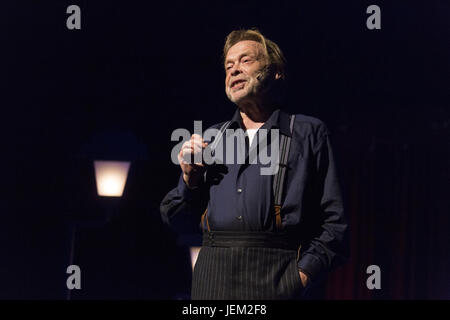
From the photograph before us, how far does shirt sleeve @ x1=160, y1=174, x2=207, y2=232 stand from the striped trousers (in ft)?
0.84

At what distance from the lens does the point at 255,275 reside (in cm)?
218

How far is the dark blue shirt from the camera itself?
7.27 feet

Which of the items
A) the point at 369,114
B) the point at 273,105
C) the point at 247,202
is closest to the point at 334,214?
the point at 247,202

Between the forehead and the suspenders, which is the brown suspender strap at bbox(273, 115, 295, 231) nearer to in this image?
the suspenders

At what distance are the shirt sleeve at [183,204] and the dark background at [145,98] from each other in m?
2.27

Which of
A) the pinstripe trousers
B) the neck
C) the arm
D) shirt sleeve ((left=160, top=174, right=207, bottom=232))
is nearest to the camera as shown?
the pinstripe trousers

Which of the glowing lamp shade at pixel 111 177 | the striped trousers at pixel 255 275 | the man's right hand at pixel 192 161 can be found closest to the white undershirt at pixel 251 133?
the man's right hand at pixel 192 161

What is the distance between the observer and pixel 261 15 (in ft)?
16.5

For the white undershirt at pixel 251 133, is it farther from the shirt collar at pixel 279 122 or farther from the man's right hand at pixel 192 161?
the man's right hand at pixel 192 161

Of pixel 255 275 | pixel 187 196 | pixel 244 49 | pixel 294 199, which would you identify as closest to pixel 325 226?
pixel 294 199

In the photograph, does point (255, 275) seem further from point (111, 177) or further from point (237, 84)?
point (111, 177)

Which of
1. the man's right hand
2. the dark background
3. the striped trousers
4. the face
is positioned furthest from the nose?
the dark background

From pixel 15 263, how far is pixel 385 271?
369cm

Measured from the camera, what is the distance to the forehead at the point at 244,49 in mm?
2449
